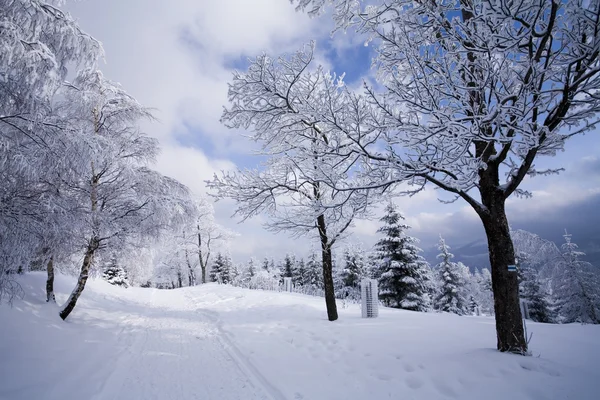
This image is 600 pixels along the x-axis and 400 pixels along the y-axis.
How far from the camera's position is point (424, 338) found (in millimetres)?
6086

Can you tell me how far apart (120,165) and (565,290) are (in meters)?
27.5

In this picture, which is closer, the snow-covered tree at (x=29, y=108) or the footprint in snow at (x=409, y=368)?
the snow-covered tree at (x=29, y=108)

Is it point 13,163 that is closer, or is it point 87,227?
point 13,163

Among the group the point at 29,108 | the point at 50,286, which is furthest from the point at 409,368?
the point at 50,286

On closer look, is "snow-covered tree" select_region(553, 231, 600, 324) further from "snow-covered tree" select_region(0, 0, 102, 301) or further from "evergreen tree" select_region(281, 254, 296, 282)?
"evergreen tree" select_region(281, 254, 296, 282)

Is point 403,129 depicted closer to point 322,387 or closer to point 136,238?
point 322,387

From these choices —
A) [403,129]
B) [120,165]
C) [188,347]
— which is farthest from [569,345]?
[120,165]

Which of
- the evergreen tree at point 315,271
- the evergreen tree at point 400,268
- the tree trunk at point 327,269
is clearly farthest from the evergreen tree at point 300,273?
the tree trunk at point 327,269

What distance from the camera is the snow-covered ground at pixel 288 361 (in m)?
3.87

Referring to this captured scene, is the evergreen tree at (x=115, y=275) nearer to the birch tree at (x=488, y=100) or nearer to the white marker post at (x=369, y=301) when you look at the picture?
the white marker post at (x=369, y=301)

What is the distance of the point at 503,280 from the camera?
4523 mm

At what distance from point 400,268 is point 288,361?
15460 millimetres

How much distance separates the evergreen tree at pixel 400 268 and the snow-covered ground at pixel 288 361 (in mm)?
10811

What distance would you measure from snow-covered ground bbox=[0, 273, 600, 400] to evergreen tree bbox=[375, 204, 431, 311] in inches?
426
